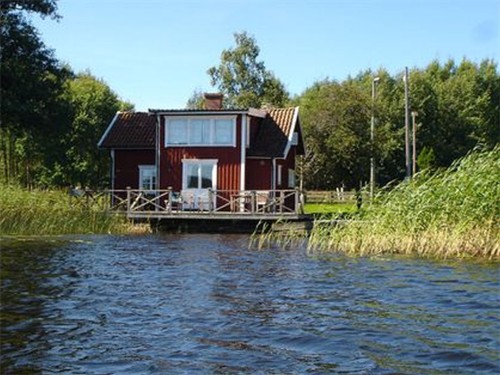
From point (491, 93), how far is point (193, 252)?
47507 mm

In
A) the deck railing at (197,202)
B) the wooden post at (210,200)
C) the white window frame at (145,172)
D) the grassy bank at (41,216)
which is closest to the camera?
the grassy bank at (41,216)

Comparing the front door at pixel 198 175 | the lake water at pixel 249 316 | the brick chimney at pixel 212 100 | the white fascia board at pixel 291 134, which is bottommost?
the lake water at pixel 249 316

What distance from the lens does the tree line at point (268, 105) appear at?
2878cm

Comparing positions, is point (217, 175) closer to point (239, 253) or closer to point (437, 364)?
point (239, 253)

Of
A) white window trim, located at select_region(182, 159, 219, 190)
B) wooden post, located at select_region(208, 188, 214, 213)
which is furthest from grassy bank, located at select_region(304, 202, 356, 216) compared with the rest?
white window trim, located at select_region(182, 159, 219, 190)

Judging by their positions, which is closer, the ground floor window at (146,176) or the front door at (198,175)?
the front door at (198,175)

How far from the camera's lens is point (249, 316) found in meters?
8.84

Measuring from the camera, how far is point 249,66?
4612cm

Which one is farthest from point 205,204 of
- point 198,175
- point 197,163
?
point 197,163

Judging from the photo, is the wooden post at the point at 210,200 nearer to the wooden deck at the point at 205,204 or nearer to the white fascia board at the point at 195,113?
the wooden deck at the point at 205,204

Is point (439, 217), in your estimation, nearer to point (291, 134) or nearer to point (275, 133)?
point (291, 134)

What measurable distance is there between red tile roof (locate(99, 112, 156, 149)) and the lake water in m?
17.7

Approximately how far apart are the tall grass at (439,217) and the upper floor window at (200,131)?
46.5 ft

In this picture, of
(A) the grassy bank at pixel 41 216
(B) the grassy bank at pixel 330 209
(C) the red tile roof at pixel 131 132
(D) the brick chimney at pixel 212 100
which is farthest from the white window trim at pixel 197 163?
(A) the grassy bank at pixel 41 216
